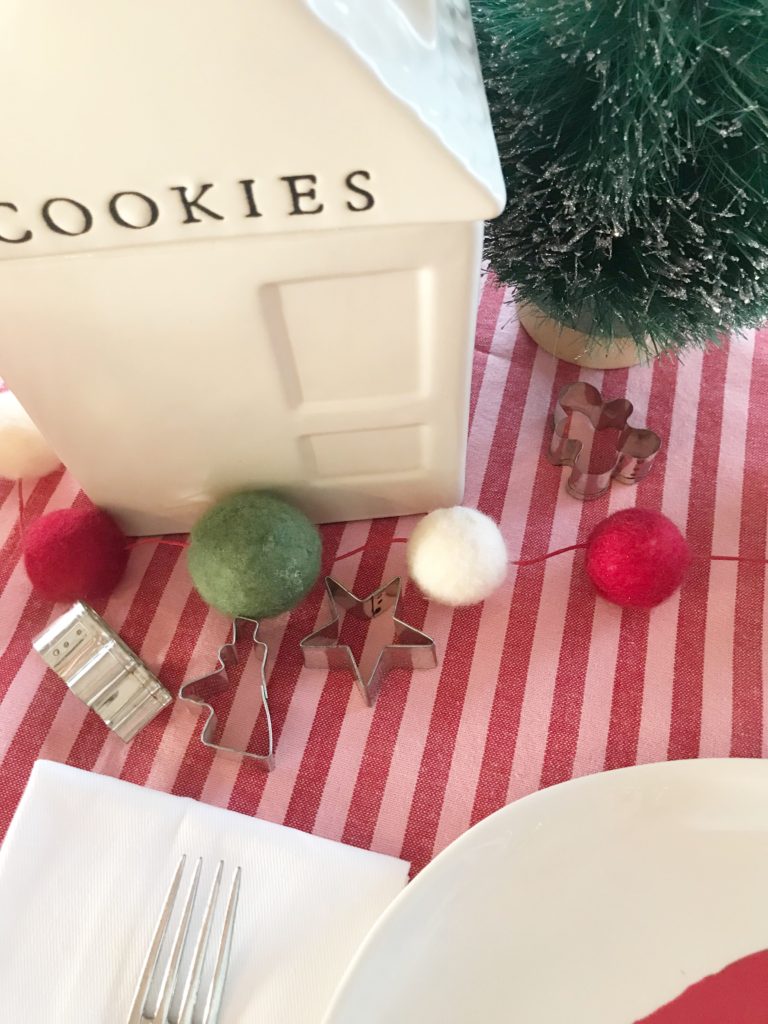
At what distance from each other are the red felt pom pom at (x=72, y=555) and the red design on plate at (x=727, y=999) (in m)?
0.36

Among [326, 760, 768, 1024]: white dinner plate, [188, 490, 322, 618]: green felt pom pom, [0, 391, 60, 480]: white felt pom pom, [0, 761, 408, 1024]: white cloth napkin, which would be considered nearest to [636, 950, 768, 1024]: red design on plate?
[326, 760, 768, 1024]: white dinner plate

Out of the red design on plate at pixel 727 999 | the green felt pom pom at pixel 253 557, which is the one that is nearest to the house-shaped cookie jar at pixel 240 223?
the green felt pom pom at pixel 253 557

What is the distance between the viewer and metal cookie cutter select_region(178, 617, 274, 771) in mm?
418

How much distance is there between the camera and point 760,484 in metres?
0.51

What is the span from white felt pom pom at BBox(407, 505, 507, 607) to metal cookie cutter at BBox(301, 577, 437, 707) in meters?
0.02

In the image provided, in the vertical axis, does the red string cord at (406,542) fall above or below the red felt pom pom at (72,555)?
below

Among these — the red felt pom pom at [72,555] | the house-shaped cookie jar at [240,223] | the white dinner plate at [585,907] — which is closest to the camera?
the house-shaped cookie jar at [240,223]

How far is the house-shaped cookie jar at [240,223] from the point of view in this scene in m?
0.23

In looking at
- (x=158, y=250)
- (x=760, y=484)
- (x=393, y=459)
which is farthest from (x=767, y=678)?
(x=158, y=250)

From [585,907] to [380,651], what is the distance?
169mm

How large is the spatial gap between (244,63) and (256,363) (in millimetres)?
142

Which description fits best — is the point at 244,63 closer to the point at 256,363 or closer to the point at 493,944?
the point at 256,363

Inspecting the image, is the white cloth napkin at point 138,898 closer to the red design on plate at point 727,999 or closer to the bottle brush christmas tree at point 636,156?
the red design on plate at point 727,999

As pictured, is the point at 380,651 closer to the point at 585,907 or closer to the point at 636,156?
the point at 585,907
